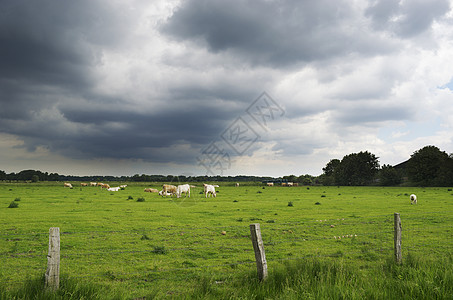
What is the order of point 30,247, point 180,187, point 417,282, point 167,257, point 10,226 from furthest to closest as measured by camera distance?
point 180,187 < point 10,226 < point 30,247 < point 167,257 < point 417,282

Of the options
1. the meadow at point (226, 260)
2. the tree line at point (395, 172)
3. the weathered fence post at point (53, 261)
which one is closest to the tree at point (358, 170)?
the tree line at point (395, 172)

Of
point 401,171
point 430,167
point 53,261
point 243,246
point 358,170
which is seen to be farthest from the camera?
point 358,170

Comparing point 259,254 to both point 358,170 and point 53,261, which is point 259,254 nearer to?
point 53,261

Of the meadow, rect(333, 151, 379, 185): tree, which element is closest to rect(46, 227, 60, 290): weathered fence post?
the meadow

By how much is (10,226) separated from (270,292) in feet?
53.9

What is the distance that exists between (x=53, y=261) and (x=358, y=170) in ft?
404

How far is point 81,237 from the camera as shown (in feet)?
46.1

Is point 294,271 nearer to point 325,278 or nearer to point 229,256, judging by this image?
point 325,278

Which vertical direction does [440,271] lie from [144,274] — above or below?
above

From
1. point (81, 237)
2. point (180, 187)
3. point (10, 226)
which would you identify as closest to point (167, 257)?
point (81, 237)

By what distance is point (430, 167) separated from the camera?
89.5m

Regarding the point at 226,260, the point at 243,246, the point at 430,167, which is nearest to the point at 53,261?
the point at 226,260

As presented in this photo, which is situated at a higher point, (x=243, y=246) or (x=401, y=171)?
(x=401, y=171)

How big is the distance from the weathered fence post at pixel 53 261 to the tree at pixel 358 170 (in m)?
121
